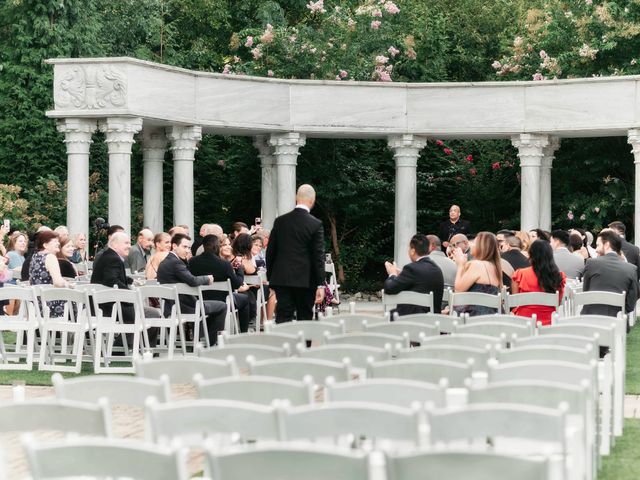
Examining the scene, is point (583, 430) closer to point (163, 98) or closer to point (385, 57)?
point (163, 98)

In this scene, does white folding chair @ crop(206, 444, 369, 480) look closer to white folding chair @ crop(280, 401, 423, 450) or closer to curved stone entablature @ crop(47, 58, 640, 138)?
white folding chair @ crop(280, 401, 423, 450)

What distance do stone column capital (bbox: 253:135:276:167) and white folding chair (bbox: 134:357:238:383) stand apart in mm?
19037

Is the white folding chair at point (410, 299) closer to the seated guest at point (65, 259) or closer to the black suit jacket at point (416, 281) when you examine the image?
the black suit jacket at point (416, 281)

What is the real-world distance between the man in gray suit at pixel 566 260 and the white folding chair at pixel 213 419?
477 inches

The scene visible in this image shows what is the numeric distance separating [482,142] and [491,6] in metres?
6.84

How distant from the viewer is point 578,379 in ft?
23.5

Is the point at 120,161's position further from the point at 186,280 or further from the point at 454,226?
the point at 186,280

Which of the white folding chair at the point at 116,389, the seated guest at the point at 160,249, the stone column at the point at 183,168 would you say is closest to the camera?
the white folding chair at the point at 116,389

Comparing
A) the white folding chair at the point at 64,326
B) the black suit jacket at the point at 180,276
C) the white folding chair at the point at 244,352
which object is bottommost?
the white folding chair at the point at 64,326

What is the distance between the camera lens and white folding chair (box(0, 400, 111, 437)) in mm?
5801

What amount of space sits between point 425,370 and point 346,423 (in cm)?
175

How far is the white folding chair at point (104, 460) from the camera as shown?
188 inches

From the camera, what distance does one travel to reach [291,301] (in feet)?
47.1

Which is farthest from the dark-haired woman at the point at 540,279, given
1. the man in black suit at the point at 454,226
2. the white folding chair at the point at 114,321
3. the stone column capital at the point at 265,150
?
the stone column capital at the point at 265,150
